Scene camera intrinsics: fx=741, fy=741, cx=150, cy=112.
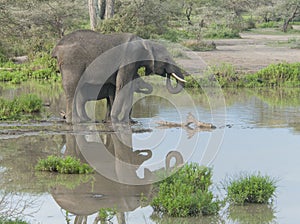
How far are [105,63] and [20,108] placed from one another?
2.67m

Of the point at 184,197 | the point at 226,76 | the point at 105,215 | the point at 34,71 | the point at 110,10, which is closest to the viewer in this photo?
the point at 105,215

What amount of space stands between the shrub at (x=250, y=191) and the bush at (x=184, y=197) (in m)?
0.25

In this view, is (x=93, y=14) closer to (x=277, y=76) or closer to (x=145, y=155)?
(x=277, y=76)

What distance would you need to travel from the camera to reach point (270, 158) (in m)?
12.4

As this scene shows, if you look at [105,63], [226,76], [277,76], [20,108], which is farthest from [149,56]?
[277,76]

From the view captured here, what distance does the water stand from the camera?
9.09m

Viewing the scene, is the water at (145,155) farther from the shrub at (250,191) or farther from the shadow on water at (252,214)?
the shrub at (250,191)

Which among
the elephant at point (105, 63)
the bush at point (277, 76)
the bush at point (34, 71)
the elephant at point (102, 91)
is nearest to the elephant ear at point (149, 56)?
the elephant at point (105, 63)

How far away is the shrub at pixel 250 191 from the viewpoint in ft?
30.1

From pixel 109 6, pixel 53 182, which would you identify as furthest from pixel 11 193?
pixel 109 6

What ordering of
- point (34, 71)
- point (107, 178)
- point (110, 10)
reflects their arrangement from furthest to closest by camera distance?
1. point (110, 10)
2. point (34, 71)
3. point (107, 178)

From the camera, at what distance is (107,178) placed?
10.7 meters

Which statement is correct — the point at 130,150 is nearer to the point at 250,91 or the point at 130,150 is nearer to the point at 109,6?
the point at 250,91

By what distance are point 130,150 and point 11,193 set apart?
4.23m
